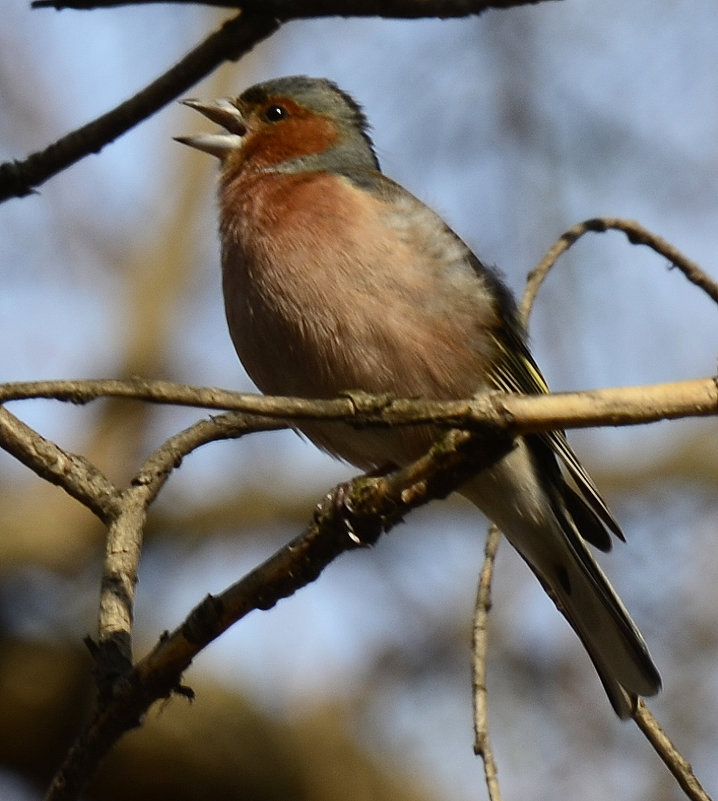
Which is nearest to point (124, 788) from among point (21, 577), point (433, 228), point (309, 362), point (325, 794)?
point (325, 794)

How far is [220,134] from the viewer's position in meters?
5.59

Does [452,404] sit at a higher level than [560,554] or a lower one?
lower

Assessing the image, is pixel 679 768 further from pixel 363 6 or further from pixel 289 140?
pixel 289 140

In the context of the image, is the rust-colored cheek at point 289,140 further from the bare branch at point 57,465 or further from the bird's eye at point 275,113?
the bare branch at point 57,465

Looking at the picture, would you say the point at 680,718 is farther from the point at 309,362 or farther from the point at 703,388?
the point at 703,388

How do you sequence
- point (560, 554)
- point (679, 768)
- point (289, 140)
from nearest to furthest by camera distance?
point (679, 768), point (560, 554), point (289, 140)

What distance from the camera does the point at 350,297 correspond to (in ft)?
14.4

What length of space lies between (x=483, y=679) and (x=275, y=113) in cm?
300

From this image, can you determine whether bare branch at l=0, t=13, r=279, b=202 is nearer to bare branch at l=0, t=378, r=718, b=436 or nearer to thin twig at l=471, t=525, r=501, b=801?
bare branch at l=0, t=378, r=718, b=436

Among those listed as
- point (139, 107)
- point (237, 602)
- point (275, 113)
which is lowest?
point (237, 602)

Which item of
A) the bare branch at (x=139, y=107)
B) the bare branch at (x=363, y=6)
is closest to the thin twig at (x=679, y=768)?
the bare branch at (x=363, y=6)

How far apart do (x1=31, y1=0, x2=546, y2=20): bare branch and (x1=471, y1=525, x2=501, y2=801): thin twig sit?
1.85 m

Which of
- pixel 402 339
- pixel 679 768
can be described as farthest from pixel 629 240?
pixel 679 768

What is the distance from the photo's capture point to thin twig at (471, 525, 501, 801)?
Result: 3.40 metres
